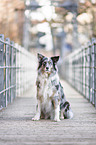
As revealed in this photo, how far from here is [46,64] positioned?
5.84 meters

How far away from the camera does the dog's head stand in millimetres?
5848

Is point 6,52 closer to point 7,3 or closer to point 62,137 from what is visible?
point 62,137

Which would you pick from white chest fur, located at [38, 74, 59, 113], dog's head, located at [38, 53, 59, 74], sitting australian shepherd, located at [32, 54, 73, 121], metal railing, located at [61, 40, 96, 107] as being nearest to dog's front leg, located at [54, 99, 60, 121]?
sitting australian shepherd, located at [32, 54, 73, 121]

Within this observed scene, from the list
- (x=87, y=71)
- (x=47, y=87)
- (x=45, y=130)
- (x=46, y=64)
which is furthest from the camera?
(x=87, y=71)

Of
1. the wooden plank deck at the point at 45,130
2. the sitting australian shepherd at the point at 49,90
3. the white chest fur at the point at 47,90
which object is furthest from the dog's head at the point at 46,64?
the wooden plank deck at the point at 45,130

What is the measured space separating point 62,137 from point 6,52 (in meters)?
4.18

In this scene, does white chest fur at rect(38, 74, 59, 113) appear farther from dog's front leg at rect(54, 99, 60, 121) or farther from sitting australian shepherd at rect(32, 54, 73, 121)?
dog's front leg at rect(54, 99, 60, 121)

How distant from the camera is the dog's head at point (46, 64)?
5848 mm

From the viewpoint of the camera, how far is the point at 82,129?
17.8ft

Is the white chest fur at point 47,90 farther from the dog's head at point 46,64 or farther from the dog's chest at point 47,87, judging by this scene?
the dog's head at point 46,64

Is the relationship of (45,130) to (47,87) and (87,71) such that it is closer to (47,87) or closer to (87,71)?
(47,87)

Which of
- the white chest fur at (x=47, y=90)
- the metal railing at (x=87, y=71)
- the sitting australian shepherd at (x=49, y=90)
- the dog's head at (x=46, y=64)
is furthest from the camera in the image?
the metal railing at (x=87, y=71)

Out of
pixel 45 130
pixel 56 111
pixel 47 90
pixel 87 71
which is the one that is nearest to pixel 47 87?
pixel 47 90

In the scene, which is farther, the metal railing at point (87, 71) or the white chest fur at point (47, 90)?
the metal railing at point (87, 71)
